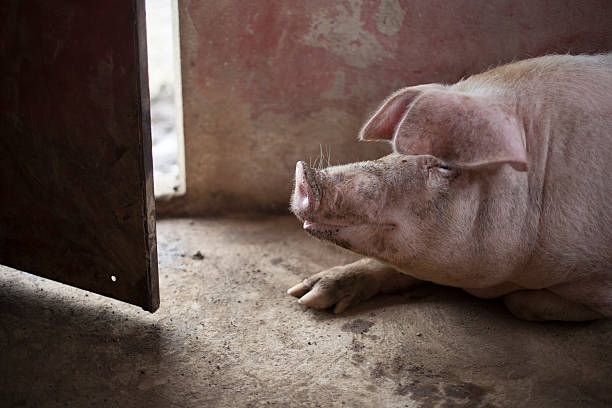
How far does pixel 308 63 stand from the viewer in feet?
12.3

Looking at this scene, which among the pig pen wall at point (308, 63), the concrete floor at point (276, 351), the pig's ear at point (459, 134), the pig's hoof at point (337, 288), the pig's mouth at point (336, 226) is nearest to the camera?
the pig's ear at point (459, 134)

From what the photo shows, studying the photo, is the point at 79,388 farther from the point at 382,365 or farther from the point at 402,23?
the point at 402,23

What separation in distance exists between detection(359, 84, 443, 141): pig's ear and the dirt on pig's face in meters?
0.14

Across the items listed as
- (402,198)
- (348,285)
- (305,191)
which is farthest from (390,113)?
(348,285)

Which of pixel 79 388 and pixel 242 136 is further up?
pixel 242 136

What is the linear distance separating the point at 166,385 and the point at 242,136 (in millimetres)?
1847

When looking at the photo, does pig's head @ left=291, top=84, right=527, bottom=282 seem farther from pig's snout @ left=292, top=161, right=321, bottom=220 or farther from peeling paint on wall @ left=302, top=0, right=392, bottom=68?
peeling paint on wall @ left=302, top=0, right=392, bottom=68

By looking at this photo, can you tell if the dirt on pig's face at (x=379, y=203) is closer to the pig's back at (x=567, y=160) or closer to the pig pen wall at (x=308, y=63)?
the pig's back at (x=567, y=160)

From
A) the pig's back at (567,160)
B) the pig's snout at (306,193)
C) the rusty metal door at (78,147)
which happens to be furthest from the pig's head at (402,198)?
the rusty metal door at (78,147)

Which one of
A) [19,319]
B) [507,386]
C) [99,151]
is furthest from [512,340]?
[19,319]

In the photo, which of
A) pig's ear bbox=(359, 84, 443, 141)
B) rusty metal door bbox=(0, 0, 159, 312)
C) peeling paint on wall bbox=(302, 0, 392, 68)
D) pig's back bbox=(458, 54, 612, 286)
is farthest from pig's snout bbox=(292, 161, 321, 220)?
peeling paint on wall bbox=(302, 0, 392, 68)

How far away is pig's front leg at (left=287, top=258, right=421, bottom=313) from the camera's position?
10.1ft

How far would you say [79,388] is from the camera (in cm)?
242

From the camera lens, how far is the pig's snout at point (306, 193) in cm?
247
